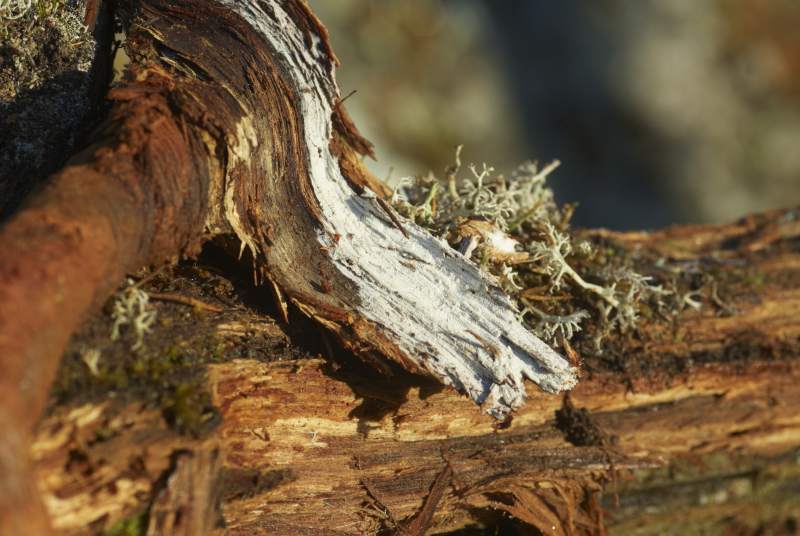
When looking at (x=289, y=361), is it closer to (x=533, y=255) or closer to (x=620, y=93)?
(x=533, y=255)

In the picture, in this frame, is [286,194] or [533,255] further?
[533,255]

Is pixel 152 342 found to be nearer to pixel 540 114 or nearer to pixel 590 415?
pixel 590 415

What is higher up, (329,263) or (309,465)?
(329,263)

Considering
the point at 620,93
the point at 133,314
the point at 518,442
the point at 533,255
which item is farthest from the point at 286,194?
the point at 620,93

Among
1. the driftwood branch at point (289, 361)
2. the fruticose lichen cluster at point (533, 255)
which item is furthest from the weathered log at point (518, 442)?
the fruticose lichen cluster at point (533, 255)

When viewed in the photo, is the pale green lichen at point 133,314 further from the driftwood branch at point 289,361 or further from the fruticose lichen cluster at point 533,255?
the fruticose lichen cluster at point 533,255

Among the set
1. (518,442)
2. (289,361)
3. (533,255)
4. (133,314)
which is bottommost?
(133,314)

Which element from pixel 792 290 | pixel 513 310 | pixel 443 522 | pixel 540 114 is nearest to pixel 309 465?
pixel 443 522
